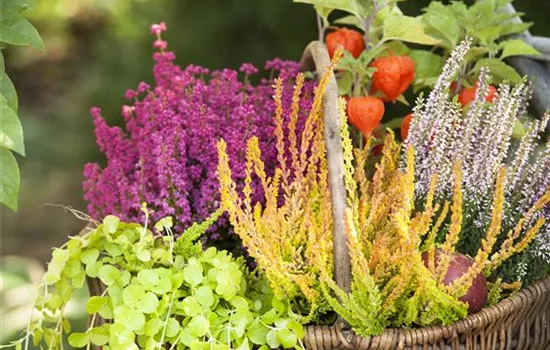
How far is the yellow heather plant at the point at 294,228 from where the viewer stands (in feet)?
3.65

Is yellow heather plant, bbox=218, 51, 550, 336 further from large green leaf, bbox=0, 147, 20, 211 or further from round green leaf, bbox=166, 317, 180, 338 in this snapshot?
large green leaf, bbox=0, 147, 20, 211

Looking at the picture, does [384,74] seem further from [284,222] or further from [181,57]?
[181,57]

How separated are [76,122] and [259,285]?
1.61m

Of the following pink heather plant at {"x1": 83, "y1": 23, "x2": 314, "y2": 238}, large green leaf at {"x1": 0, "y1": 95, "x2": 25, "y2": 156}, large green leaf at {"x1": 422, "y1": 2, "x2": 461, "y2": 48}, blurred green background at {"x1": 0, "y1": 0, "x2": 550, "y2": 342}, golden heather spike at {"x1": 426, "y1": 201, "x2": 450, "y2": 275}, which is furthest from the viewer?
→ blurred green background at {"x1": 0, "y1": 0, "x2": 550, "y2": 342}

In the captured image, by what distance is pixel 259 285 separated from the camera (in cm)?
123

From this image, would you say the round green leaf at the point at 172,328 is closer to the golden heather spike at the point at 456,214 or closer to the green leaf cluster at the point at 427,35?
the golden heather spike at the point at 456,214

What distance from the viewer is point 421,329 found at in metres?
1.09

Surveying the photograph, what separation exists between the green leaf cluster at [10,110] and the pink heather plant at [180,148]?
1.04 feet

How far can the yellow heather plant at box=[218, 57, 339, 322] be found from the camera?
111 centimetres

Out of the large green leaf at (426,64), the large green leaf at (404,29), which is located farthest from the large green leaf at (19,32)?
the large green leaf at (426,64)

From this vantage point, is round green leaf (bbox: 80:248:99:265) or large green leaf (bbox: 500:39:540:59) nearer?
round green leaf (bbox: 80:248:99:265)

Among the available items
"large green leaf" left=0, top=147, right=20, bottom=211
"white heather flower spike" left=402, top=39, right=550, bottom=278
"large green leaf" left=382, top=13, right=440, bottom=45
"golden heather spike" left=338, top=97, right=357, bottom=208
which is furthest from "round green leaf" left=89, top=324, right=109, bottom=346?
"large green leaf" left=382, top=13, right=440, bottom=45

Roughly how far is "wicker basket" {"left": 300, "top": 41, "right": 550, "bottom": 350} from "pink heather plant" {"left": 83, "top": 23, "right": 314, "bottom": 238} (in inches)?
9.5

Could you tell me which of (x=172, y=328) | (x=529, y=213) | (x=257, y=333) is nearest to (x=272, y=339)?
(x=257, y=333)
